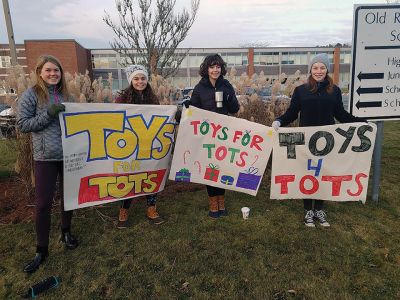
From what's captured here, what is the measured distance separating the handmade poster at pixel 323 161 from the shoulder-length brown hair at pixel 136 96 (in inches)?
62.2

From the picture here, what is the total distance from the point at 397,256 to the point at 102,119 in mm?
3387

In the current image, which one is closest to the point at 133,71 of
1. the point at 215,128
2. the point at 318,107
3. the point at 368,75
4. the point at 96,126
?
the point at 96,126

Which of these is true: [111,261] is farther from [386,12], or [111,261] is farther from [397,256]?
[386,12]

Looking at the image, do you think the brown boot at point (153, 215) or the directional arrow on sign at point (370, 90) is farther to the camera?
the directional arrow on sign at point (370, 90)

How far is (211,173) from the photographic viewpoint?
12.9ft

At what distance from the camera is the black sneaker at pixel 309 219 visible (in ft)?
12.5

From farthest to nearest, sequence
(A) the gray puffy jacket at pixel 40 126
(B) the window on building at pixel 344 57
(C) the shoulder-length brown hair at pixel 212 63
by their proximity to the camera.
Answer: (B) the window on building at pixel 344 57 → (C) the shoulder-length brown hair at pixel 212 63 → (A) the gray puffy jacket at pixel 40 126

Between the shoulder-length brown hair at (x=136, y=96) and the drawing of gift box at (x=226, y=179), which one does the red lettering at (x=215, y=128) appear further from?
the shoulder-length brown hair at (x=136, y=96)

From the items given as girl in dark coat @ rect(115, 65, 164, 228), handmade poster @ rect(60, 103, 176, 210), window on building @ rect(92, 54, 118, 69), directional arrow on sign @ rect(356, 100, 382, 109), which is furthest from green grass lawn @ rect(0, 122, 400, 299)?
window on building @ rect(92, 54, 118, 69)

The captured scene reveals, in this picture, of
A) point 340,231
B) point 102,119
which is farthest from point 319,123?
point 102,119

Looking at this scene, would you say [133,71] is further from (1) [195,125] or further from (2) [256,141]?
(2) [256,141]

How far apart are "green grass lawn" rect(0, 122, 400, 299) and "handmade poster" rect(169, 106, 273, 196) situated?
569 mm

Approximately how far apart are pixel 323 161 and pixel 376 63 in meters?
1.54

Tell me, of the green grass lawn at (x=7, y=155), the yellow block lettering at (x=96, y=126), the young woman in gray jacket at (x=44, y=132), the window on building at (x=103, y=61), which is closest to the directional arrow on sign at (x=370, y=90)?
the yellow block lettering at (x=96, y=126)
